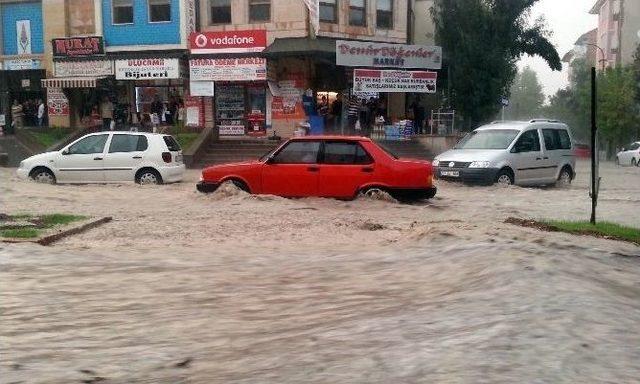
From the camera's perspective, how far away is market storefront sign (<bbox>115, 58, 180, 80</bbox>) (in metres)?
26.6

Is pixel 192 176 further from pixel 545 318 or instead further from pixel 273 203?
pixel 545 318

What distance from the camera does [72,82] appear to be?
27750 mm

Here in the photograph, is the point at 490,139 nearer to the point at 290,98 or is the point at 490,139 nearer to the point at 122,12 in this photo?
the point at 290,98

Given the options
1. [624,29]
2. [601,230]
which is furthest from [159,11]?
[624,29]

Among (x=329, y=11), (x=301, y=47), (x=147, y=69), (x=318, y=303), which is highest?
(x=329, y=11)

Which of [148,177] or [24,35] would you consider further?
[24,35]

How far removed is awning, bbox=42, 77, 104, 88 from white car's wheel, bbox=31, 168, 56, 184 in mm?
11552

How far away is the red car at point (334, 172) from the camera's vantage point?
Result: 12.5m

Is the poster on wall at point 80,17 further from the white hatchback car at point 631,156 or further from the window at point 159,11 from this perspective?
the white hatchback car at point 631,156

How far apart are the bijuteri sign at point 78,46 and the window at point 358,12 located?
414 inches

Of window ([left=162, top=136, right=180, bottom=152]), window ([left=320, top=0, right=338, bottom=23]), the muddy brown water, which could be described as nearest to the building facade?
window ([left=320, top=0, right=338, bottom=23])

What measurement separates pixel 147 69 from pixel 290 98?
5923mm

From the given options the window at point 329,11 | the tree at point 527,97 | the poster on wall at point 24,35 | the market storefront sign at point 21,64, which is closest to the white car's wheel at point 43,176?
the window at point 329,11

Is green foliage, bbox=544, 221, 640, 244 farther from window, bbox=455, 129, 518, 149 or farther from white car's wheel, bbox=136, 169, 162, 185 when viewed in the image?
white car's wheel, bbox=136, 169, 162, 185
